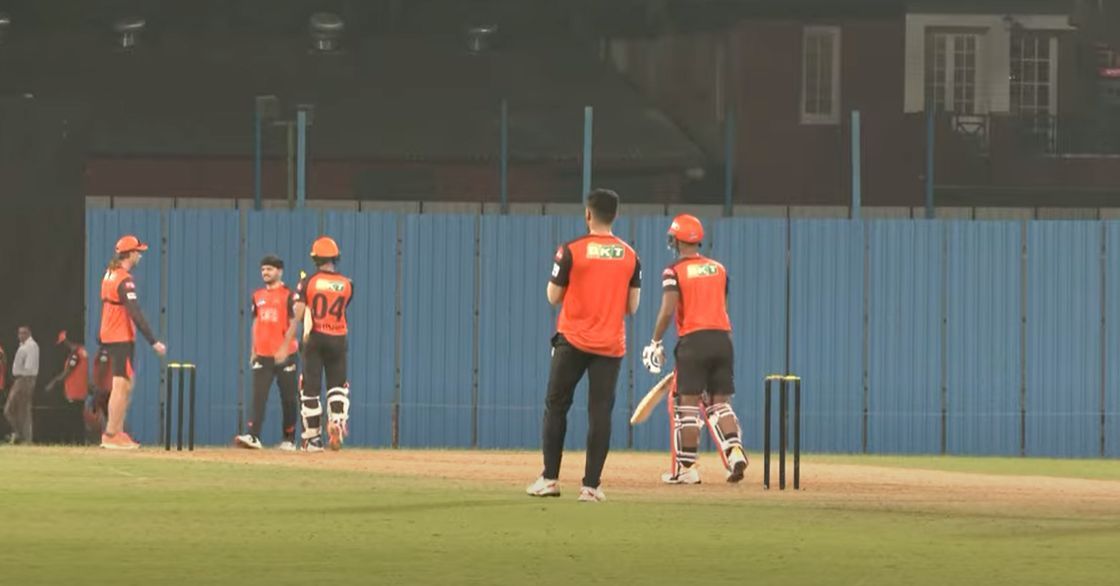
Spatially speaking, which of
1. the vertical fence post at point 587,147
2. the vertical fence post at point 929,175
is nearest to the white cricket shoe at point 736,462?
the vertical fence post at point 587,147

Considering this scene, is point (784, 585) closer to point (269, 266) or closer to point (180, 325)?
point (269, 266)

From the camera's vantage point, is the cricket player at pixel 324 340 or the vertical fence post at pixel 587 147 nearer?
the cricket player at pixel 324 340

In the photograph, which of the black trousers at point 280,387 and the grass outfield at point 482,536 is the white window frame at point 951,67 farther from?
the grass outfield at point 482,536

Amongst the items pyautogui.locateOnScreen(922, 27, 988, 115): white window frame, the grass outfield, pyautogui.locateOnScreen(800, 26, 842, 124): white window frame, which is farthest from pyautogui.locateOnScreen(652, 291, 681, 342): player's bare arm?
pyautogui.locateOnScreen(922, 27, 988, 115): white window frame

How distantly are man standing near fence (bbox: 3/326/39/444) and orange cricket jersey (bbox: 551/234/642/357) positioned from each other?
1199 cm

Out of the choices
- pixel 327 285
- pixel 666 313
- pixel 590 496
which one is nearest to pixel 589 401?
pixel 590 496

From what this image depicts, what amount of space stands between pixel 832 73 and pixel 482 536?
93.5 ft

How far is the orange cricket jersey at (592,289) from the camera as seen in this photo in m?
16.1

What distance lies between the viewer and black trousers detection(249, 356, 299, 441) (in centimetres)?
2397

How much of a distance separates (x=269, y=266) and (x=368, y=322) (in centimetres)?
353

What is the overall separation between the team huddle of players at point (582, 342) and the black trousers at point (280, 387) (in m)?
0.01

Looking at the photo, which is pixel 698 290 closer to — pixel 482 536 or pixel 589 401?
pixel 589 401

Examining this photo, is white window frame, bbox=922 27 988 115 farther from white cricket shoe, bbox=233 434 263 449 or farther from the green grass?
white cricket shoe, bbox=233 434 263 449

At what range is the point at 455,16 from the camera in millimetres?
40000
